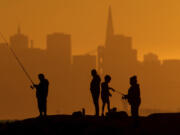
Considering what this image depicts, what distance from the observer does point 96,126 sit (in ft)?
64.3

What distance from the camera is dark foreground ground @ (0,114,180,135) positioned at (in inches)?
750

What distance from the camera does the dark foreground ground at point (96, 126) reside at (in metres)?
19.1

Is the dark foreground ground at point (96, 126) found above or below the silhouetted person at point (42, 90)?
below

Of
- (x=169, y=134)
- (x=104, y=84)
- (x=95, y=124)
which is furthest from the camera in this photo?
(x=104, y=84)

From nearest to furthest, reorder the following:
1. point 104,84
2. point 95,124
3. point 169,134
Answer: point 169,134 → point 95,124 → point 104,84

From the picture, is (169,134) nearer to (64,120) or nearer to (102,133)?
(102,133)

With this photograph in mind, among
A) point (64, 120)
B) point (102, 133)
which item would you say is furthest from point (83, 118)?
point (102, 133)

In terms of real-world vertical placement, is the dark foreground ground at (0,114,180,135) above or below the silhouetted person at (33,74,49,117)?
below

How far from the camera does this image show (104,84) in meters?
→ 21.3

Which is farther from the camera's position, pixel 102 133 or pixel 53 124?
pixel 53 124

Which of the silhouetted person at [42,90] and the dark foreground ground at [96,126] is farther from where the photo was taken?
the silhouetted person at [42,90]

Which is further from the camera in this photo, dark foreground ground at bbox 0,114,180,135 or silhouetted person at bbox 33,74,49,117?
silhouetted person at bbox 33,74,49,117

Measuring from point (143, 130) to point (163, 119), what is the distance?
7.28 ft

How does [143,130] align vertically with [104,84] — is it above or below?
below
